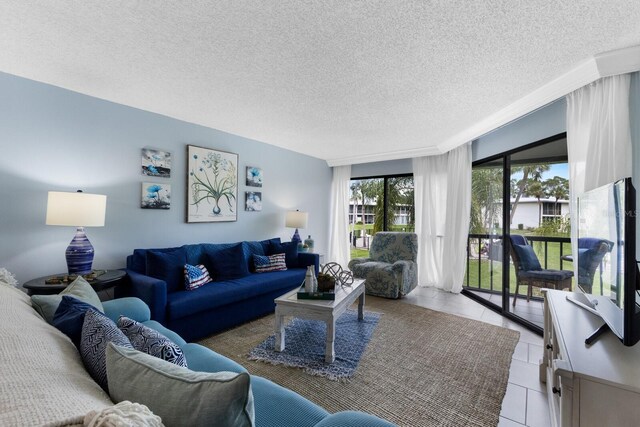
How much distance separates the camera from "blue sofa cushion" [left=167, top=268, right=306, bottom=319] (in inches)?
97.0

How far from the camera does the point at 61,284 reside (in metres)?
2.12

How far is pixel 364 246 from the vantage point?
5.86 meters

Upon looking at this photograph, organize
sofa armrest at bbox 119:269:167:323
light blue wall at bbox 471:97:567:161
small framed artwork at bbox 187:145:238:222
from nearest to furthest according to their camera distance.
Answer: sofa armrest at bbox 119:269:167:323
light blue wall at bbox 471:97:567:161
small framed artwork at bbox 187:145:238:222

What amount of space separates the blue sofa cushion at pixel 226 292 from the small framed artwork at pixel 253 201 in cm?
118

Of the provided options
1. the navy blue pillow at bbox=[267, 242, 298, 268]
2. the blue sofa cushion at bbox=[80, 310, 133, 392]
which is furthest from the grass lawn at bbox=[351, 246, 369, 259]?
the blue sofa cushion at bbox=[80, 310, 133, 392]

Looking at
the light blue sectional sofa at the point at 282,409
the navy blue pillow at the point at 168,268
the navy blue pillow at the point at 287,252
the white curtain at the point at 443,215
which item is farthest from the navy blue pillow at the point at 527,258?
the navy blue pillow at the point at 168,268

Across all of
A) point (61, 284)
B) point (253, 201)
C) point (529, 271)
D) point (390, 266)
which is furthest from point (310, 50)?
point (529, 271)

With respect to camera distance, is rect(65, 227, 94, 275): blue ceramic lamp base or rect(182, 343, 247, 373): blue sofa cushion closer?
rect(182, 343, 247, 373): blue sofa cushion

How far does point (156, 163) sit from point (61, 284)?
60.9 inches

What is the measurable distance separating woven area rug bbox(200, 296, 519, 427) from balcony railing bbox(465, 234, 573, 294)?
0.87 metres

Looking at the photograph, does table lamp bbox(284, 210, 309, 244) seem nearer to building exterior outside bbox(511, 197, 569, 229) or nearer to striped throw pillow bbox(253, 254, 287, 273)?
striped throw pillow bbox(253, 254, 287, 273)

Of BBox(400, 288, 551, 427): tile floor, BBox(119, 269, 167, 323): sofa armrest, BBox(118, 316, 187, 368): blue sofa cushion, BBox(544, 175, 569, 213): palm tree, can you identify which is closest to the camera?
BBox(118, 316, 187, 368): blue sofa cushion

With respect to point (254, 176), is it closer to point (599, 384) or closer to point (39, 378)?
point (39, 378)

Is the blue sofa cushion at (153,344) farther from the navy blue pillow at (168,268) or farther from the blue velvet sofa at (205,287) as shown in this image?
the navy blue pillow at (168,268)
